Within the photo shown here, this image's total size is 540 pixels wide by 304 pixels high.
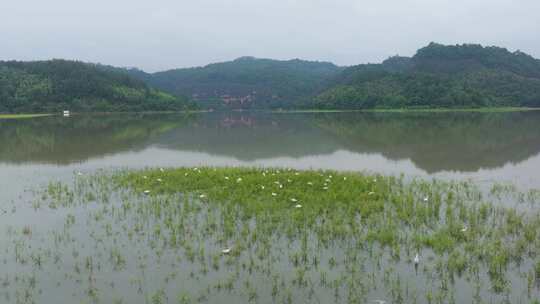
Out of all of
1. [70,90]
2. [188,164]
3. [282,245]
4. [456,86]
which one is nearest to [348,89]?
[456,86]

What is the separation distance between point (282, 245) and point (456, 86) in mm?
142629

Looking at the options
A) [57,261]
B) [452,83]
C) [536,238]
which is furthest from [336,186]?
[452,83]

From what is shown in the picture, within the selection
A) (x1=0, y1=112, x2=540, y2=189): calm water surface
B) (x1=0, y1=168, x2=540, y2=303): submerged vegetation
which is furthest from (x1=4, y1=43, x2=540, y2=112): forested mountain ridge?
(x1=0, y1=168, x2=540, y2=303): submerged vegetation

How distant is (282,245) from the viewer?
37.9 ft

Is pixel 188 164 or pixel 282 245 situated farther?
pixel 188 164

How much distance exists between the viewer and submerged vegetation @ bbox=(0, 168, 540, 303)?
896 centimetres

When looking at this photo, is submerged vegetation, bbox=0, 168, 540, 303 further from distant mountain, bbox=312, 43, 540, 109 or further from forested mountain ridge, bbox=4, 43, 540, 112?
distant mountain, bbox=312, 43, 540, 109

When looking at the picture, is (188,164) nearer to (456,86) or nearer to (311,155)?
(311,155)

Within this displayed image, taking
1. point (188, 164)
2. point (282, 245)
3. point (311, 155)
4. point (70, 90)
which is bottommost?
point (282, 245)

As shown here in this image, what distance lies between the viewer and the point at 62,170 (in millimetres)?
25344

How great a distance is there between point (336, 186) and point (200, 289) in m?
10.0

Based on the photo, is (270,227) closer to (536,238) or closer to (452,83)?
(536,238)

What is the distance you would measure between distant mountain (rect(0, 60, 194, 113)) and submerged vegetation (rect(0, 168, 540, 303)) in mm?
127330

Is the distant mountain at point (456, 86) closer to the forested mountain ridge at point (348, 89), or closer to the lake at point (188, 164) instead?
the forested mountain ridge at point (348, 89)
